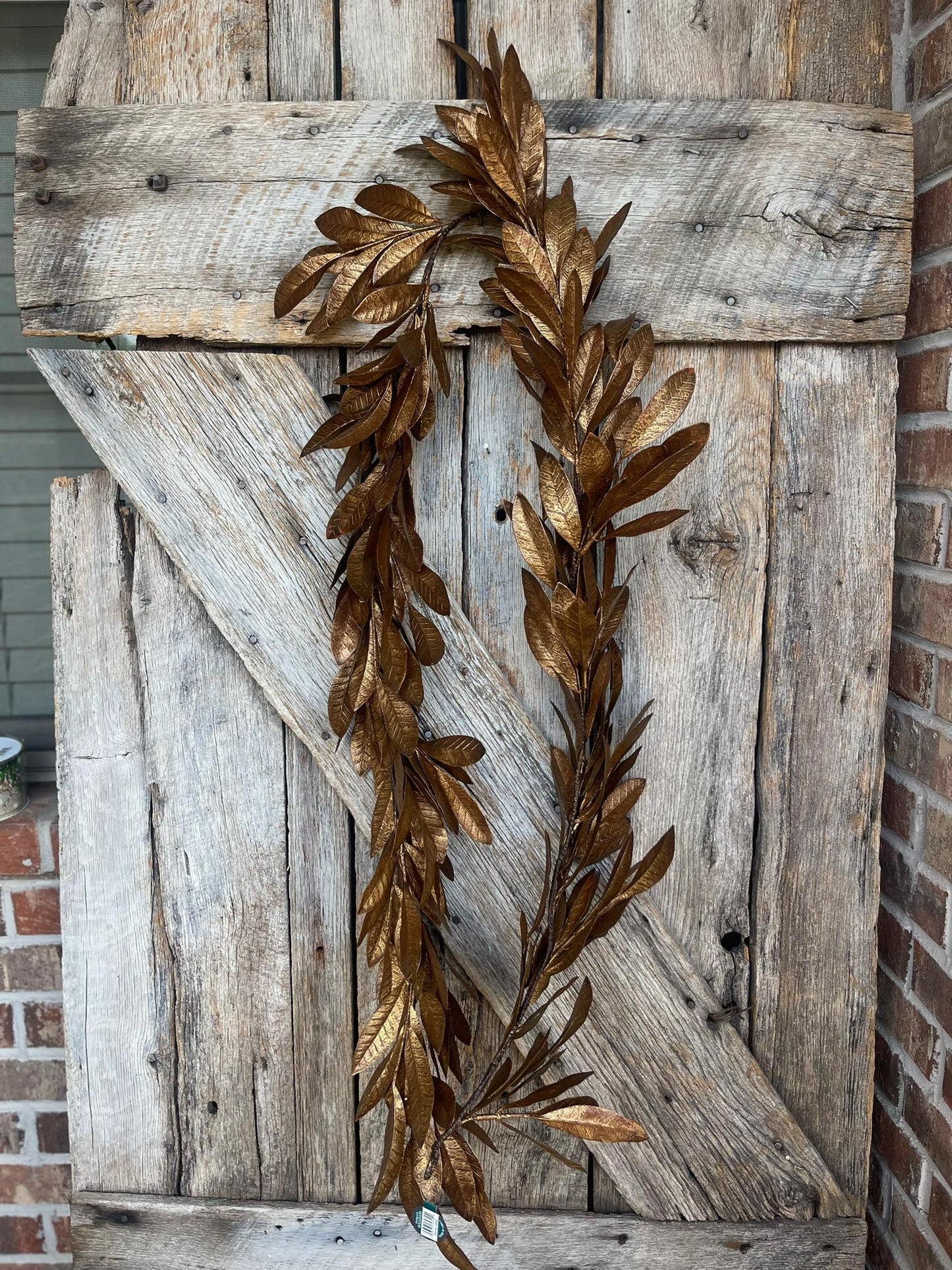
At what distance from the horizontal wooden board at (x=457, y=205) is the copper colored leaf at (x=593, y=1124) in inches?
32.6

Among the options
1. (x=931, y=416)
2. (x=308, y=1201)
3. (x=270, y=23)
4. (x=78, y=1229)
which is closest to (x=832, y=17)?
(x=931, y=416)

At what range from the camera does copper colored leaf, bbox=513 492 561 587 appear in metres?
0.88

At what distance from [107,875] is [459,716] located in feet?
1.60

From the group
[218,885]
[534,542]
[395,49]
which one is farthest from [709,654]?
[395,49]

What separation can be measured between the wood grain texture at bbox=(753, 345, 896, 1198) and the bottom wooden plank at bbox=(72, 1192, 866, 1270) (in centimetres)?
11

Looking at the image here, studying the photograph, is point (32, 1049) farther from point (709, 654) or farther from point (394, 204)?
point (394, 204)

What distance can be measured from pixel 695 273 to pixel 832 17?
0.32 m

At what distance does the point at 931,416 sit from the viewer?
3.09 feet

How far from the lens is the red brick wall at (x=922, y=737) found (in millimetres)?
920

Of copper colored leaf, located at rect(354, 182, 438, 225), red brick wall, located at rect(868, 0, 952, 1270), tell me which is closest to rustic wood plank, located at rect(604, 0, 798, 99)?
red brick wall, located at rect(868, 0, 952, 1270)

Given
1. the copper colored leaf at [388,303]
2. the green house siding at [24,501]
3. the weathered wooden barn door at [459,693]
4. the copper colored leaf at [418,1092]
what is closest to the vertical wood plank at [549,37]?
the weathered wooden barn door at [459,693]

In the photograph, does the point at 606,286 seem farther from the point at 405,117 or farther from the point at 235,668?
the point at 235,668

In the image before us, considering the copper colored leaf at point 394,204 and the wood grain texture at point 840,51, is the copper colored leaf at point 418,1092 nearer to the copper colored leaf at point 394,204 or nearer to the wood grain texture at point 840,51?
the copper colored leaf at point 394,204

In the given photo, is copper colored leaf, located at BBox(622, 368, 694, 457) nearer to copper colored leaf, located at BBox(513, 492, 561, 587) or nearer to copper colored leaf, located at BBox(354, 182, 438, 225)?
copper colored leaf, located at BBox(513, 492, 561, 587)
